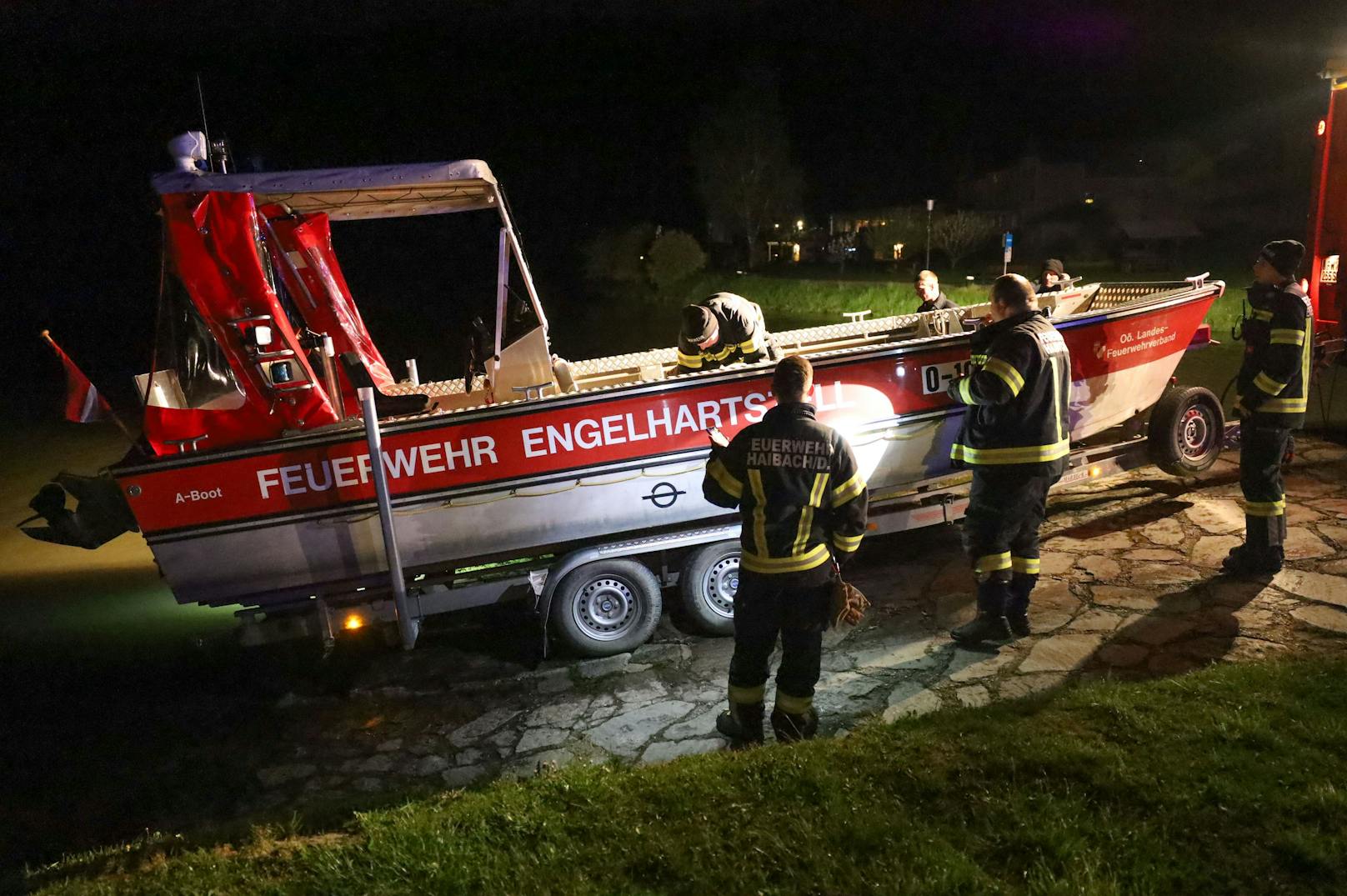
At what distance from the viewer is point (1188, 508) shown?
6.91 m

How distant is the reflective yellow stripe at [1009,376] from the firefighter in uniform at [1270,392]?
1.95 meters

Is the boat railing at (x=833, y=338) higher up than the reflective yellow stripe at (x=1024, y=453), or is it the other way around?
the boat railing at (x=833, y=338)

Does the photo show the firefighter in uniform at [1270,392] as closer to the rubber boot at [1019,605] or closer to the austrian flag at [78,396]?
the rubber boot at [1019,605]

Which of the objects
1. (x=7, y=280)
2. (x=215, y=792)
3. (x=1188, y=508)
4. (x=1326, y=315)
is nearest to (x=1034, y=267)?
(x=1326, y=315)

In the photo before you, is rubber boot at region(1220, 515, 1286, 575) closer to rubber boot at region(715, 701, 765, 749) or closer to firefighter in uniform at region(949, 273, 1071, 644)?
firefighter in uniform at region(949, 273, 1071, 644)

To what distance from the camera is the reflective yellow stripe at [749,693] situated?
4129mm

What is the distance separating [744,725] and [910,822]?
116 cm

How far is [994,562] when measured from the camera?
16.5 ft

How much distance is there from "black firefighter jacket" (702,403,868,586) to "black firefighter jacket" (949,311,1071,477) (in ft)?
4.42

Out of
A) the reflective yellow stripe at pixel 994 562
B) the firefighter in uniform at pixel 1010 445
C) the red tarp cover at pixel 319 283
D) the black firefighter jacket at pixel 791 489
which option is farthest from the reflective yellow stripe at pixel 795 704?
the red tarp cover at pixel 319 283

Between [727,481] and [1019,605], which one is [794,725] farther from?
[1019,605]

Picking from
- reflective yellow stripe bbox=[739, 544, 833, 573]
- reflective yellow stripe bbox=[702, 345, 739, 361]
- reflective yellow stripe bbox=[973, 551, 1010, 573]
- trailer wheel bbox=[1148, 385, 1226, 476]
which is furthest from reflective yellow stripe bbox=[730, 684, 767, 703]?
trailer wheel bbox=[1148, 385, 1226, 476]

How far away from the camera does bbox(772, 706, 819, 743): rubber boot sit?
411cm

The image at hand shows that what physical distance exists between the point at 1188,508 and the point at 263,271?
22.8 ft
